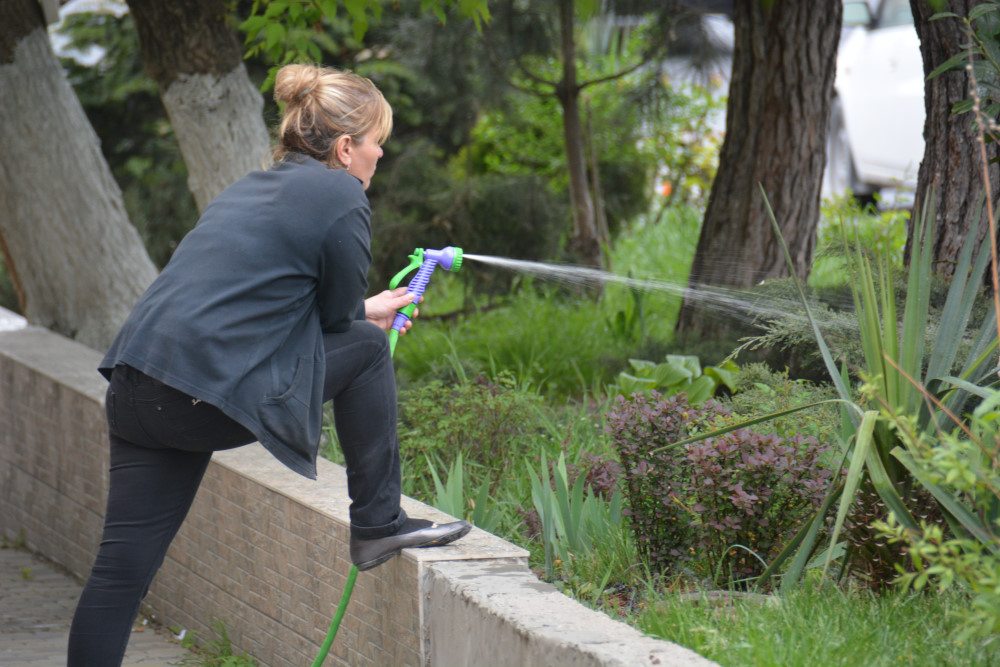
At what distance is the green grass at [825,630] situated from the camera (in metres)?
2.38

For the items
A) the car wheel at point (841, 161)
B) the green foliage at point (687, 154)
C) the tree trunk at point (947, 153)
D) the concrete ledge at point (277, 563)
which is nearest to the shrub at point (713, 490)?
the concrete ledge at point (277, 563)

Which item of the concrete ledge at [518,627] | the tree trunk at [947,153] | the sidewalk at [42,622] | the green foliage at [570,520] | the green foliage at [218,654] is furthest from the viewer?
the tree trunk at [947,153]

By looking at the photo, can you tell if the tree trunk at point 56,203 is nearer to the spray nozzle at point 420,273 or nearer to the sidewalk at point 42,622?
the sidewalk at point 42,622

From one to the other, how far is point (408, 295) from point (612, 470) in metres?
0.95

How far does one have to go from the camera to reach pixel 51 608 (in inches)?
179

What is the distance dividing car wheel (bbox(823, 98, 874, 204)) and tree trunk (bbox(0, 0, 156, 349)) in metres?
8.07

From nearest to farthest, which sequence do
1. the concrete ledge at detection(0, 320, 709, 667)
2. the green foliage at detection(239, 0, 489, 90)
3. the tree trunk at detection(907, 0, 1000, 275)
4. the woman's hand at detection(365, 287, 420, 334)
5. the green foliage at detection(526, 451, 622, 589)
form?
the concrete ledge at detection(0, 320, 709, 667), the woman's hand at detection(365, 287, 420, 334), the green foliage at detection(526, 451, 622, 589), the tree trunk at detection(907, 0, 1000, 275), the green foliage at detection(239, 0, 489, 90)

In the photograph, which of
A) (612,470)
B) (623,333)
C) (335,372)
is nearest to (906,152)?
(623,333)

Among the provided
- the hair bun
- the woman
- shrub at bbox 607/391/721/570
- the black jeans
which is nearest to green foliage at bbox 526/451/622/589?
shrub at bbox 607/391/721/570

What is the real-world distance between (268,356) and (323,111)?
1.91ft

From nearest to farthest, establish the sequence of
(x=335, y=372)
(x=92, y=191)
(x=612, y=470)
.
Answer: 1. (x=335, y=372)
2. (x=612, y=470)
3. (x=92, y=191)

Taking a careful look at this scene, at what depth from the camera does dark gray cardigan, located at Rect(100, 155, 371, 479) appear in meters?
2.69

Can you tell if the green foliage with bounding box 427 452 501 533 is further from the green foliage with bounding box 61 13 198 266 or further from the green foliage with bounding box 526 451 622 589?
the green foliage with bounding box 61 13 198 266

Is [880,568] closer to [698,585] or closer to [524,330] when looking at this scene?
[698,585]
